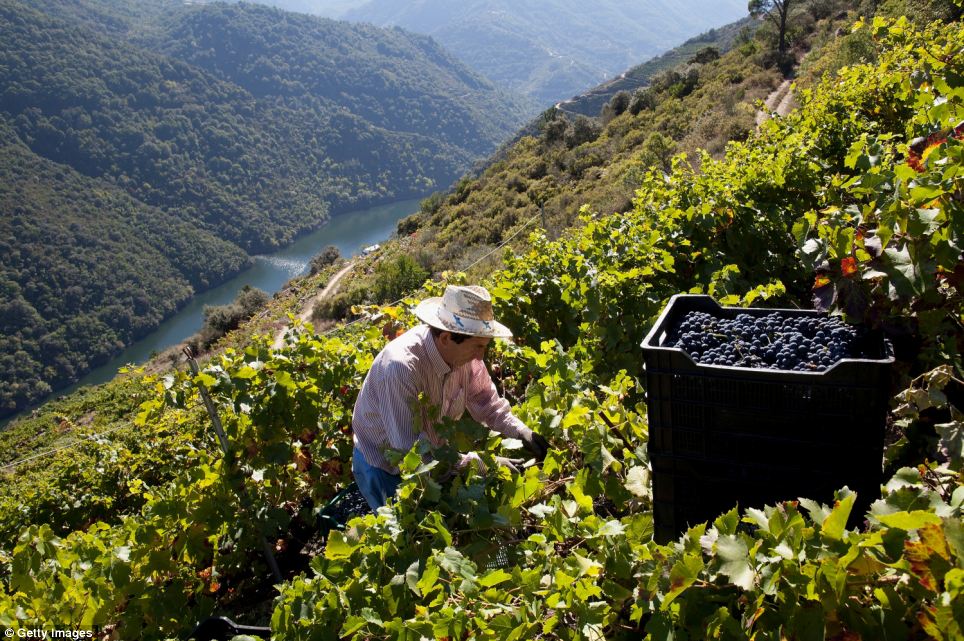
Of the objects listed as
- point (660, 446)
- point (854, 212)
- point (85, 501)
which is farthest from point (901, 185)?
point (85, 501)

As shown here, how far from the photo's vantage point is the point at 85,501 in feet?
20.5

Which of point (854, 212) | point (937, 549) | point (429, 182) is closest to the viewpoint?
point (937, 549)

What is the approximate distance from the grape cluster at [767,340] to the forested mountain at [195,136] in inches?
2801

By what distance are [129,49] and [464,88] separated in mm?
91095

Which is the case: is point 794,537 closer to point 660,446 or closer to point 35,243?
point 660,446

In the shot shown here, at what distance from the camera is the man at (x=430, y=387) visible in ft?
8.79

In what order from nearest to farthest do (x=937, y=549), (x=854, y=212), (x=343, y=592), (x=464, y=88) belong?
(x=937, y=549), (x=343, y=592), (x=854, y=212), (x=464, y=88)

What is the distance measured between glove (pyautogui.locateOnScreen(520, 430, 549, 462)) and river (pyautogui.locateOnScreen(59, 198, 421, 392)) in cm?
6355

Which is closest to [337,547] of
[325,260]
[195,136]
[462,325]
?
[462,325]

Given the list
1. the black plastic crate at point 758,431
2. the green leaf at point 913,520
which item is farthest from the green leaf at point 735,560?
the black plastic crate at point 758,431

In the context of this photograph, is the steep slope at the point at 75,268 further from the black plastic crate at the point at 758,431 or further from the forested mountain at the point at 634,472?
the black plastic crate at the point at 758,431

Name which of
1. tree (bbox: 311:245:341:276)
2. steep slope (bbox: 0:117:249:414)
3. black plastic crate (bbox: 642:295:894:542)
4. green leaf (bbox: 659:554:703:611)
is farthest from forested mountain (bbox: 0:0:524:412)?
green leaf (bbox: 659:554:703:611)

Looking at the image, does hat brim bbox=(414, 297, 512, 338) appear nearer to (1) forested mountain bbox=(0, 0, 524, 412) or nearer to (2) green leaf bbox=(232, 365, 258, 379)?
(2) green leaf bbox=(232, 365, 258, 379)

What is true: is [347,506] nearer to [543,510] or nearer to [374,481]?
[374,481]
